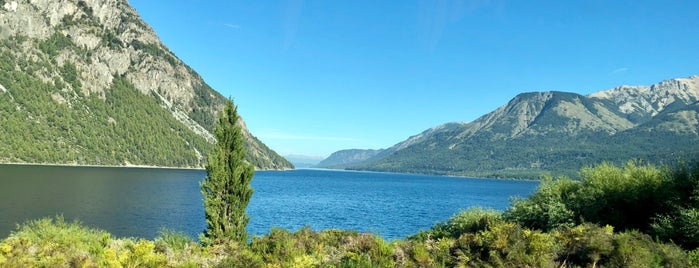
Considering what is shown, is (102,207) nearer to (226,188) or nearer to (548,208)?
(226,188)

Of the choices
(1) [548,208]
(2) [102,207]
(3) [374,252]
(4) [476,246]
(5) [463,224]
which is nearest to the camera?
(3) [374,252]

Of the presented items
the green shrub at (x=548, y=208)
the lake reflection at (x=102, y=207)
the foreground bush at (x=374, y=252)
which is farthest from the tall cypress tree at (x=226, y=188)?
the lake reflection at (x=102, y=207)

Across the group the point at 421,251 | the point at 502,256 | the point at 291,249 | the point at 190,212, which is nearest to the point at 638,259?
the point at 502,256

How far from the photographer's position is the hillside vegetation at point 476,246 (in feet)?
54.9

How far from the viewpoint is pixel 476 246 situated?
20109 mm

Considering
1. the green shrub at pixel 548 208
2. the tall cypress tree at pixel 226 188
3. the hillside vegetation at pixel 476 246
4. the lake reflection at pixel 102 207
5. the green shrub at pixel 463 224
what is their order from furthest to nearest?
the lake reflection at pixel 102 207, the green shrub at pixel 463 224, the green shrub at pixel 548 208, the tall cypress tree at pixel 226 188, the hillside vegetation at pixel 476 246

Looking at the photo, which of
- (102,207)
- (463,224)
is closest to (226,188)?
(463,224)

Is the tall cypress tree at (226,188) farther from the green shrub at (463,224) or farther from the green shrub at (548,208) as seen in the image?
the green shrub at (548,208)

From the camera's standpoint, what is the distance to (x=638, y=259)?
54.2ft

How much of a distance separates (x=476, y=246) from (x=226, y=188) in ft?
58.2

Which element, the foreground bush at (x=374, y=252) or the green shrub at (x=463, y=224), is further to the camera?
the green shrub at (x=463, y=224)

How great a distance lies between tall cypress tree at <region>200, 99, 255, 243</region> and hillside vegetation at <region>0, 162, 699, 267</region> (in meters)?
3.83

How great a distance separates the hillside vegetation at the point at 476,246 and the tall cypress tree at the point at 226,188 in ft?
12.6

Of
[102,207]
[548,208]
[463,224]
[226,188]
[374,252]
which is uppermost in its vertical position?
[226,188]
